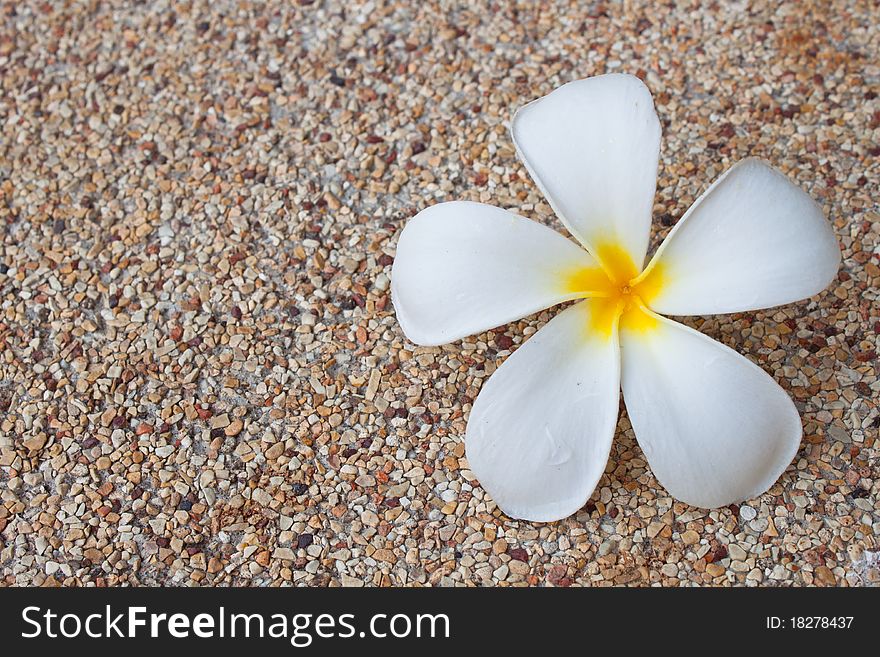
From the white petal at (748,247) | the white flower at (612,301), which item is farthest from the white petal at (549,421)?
the white petal at (748,247)

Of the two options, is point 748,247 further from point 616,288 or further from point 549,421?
point 549,421

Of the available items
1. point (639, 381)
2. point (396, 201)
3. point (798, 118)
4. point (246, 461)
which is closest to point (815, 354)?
point (639, 381)

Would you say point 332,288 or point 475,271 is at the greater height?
point 332,288

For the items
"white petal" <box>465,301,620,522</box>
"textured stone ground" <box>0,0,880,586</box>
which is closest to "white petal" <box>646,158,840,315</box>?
"white petal" <box>465,301,620,522</box>

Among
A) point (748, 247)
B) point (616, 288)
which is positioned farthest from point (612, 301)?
point (748, 247)
